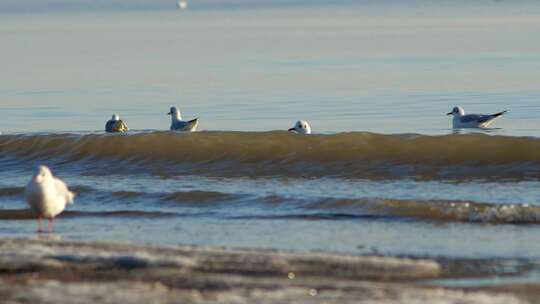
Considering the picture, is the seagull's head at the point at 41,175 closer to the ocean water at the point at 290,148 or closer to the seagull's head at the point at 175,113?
the ocean water at the point at 290,148

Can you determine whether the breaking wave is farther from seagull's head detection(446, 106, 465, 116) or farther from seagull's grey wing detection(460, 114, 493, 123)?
seagull's head detection(446, 106, 465, 116)

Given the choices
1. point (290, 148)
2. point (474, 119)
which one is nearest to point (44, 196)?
point (290, 148)

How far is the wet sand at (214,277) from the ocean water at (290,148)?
0.76 metres

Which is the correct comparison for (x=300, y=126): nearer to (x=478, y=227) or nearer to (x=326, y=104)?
(x=326, y=104)

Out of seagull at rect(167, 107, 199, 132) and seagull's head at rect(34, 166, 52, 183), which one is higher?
seagull at rect(167, 107, 199, 132)

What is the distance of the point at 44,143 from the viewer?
58.1 feet

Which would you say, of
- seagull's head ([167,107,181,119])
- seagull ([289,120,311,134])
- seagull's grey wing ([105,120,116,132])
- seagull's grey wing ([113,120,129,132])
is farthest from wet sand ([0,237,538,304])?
seagull's head ([167,107,181,119])

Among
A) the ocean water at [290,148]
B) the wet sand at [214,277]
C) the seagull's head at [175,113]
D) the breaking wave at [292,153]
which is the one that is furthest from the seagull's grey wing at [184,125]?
the wet sand at [214,277]

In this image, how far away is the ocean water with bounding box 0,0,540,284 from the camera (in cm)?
1068

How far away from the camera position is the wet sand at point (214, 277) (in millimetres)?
7363

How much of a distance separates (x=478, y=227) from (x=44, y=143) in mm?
8765

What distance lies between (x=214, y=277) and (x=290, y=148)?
335 inches

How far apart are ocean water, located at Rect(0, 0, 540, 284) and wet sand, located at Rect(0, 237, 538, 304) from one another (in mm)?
760

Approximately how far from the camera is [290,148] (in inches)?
646
